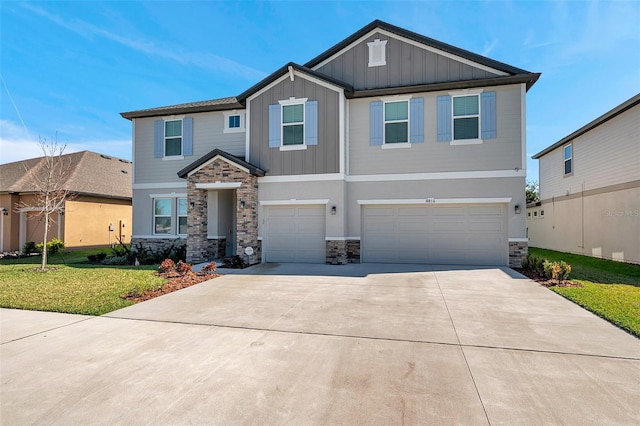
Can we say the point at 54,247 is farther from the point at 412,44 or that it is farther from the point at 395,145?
the point at 412,44

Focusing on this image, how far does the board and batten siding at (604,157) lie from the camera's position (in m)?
12.1

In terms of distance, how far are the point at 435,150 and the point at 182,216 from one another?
1070 centimetres

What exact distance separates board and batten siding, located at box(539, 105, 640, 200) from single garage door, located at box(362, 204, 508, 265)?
5.57 m

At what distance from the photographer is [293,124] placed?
40.4 feet

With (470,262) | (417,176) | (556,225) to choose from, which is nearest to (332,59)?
(417,176)

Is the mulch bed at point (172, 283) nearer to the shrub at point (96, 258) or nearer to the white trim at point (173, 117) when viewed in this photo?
the shrub at point (96, 258)

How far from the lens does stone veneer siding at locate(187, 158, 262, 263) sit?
12.0 metres

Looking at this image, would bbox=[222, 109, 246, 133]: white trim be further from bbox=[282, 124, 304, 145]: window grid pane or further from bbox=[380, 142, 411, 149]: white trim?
bbox=[380, 142, 411, 149]: white trim

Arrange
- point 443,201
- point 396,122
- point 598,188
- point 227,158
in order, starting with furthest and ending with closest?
point 598,188, point 396,122, point 227,158, point 443,201

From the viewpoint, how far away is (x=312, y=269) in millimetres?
10742

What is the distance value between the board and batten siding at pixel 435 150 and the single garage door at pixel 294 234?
2315 millimetres

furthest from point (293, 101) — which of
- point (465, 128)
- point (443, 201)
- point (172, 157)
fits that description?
point (443, 201)

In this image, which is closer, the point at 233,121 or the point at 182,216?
the point at 233,121

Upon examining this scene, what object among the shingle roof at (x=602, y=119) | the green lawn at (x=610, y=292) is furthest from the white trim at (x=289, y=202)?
the shingle roof at (x=602, y=119)
